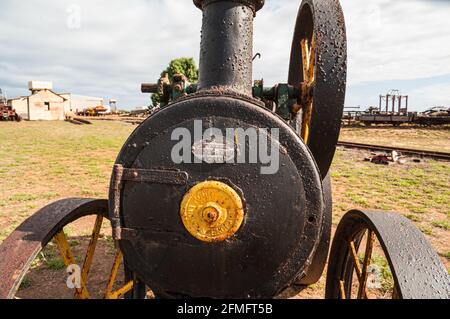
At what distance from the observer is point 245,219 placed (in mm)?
1584

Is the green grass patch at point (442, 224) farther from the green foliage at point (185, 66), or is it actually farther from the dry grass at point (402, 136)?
the green foliage at point (185, 66)

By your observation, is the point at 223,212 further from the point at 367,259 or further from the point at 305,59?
the point at 305,59

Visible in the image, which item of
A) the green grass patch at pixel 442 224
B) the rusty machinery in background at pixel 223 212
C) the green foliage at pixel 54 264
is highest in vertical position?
the rusty machinery in background at pixel 223 212

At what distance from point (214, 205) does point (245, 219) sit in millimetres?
177

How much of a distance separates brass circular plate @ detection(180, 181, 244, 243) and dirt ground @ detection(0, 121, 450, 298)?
1857 millimetres

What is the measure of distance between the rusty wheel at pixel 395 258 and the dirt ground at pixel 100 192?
0.84 metres

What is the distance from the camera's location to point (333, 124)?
5.82 feet

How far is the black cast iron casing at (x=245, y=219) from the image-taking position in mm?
1584

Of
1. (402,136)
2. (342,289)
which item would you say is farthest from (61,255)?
(402,136)

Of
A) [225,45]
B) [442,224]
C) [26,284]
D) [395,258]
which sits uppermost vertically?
[225,45]

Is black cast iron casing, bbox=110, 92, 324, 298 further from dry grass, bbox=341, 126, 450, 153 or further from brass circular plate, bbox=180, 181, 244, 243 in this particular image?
dry grass, bbox=341, 126, 450, 153

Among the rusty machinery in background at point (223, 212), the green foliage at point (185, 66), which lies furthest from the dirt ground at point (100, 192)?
the green foliage at point (185, 66)
